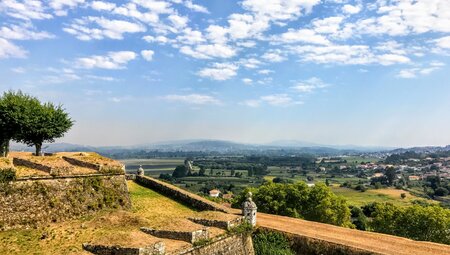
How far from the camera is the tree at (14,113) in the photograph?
33.2 metres

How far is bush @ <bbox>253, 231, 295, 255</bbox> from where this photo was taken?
25.6 m

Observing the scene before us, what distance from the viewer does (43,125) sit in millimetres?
34781

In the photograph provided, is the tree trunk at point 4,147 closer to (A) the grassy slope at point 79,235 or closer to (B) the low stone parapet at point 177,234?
(A) the grassy slope at point 79,235

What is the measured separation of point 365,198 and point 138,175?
3834 inches

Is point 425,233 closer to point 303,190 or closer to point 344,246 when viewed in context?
point 303,190

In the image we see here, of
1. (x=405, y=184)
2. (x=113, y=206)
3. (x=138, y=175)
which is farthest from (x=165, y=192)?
(x=405, y=184)

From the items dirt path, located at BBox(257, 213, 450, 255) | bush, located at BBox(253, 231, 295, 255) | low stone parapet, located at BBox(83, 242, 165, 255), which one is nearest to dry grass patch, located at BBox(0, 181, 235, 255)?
low stone parapet, located at BBox(83, 242, 165, 255)

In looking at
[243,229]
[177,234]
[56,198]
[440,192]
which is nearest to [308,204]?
[243,229]

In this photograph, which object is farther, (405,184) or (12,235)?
(405,184)

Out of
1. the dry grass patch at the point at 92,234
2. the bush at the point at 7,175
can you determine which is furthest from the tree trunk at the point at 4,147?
the dry grass patch at the point at 92,234

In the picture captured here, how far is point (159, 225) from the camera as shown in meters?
22.3

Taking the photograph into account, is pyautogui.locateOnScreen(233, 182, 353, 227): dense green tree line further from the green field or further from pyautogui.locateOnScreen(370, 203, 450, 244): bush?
the green field

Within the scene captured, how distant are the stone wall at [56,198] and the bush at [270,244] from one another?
10.5m

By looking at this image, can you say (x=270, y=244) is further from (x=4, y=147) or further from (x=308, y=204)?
(x=4, y=147)
